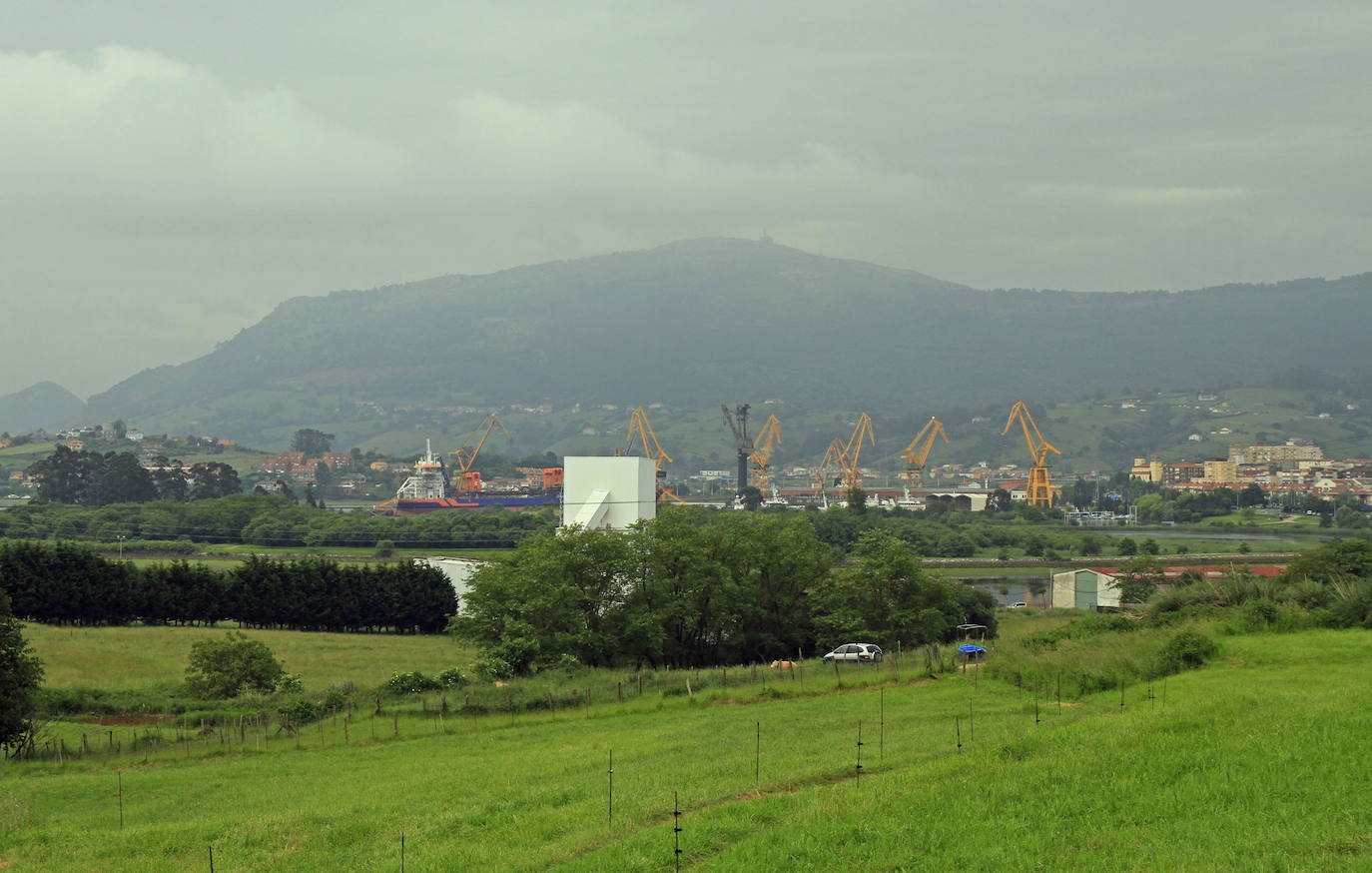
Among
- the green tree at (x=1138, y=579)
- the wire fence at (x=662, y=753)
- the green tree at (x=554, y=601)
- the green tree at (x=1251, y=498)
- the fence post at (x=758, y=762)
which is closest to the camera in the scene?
the wire fence at (x=662, y=753)

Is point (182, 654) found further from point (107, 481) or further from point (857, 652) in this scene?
point (107, 481)

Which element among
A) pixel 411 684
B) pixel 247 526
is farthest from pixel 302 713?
pixel 247 526

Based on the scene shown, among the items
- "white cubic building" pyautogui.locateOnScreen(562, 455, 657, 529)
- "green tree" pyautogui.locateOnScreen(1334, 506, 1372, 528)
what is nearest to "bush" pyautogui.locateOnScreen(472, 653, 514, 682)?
"white cubic building" pyautogui.locateOnScreen(562, 455, 657, 529)

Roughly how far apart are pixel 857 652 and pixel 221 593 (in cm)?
3347

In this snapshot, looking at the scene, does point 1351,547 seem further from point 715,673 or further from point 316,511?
point 316,511

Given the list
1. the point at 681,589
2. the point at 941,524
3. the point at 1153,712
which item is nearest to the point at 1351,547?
the point at 681,589

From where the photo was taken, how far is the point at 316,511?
4749 inches

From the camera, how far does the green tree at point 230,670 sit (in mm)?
32612

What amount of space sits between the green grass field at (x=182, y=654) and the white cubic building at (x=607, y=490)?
30.3ft

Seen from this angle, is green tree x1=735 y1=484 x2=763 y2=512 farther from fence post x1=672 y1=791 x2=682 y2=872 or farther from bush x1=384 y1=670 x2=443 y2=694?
fence post x1=672 y1=791 x2=682 y2=872

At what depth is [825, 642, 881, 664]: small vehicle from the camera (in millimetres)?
33438

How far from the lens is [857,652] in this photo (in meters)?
34.4

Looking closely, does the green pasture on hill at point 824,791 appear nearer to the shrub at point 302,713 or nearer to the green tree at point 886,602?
the shrub at point 302,713

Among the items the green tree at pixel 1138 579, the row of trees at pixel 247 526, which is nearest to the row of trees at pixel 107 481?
the row of trees at pixel 247 526
